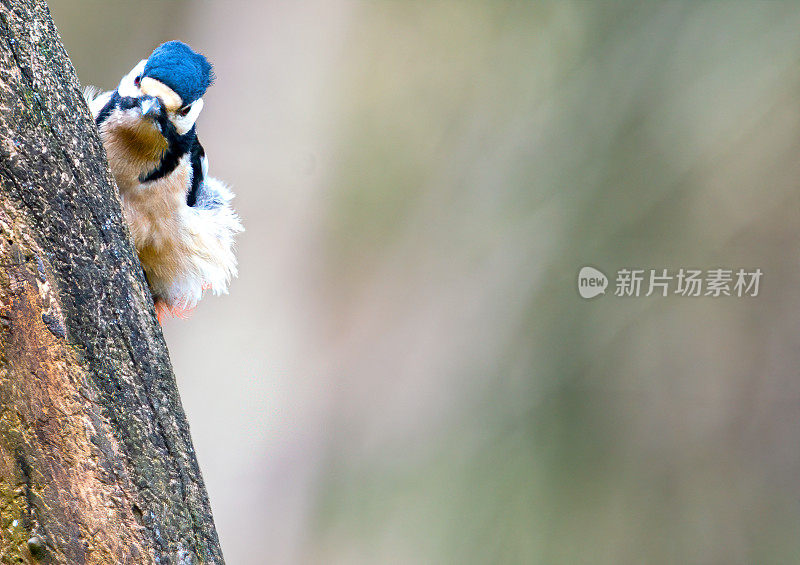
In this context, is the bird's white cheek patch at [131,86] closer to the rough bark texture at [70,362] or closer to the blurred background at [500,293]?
the rough bark texture at [70,362]

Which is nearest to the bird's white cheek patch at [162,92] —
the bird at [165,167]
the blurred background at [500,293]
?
the bird at [165,167]

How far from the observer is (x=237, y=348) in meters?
4.36

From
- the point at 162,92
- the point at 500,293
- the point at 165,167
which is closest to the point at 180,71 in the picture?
the point at 162,92

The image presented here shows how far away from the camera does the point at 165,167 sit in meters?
1.62

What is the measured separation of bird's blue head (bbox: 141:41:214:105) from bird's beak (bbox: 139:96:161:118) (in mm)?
58

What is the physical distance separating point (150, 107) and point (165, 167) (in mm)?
130

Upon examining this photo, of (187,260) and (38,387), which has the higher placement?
(187,260)

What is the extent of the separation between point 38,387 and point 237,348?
3.53 meters

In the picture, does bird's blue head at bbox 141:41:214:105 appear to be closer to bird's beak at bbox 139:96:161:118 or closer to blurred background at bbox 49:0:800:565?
bird's beak at bbox 139:96:161:118

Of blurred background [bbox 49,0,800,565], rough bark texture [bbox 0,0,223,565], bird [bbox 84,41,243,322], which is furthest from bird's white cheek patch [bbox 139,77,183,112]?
blurred background [bbox 49,0,800,565]

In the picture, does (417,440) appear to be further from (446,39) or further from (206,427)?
(446,39)

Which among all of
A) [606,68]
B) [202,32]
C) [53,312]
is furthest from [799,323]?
[202,32]

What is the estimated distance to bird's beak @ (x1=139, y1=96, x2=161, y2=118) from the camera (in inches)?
60.6

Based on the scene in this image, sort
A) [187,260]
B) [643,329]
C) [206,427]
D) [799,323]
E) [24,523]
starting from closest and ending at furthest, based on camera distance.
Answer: [24,523], [187,260], [799,323], [643,329], [206,427]
